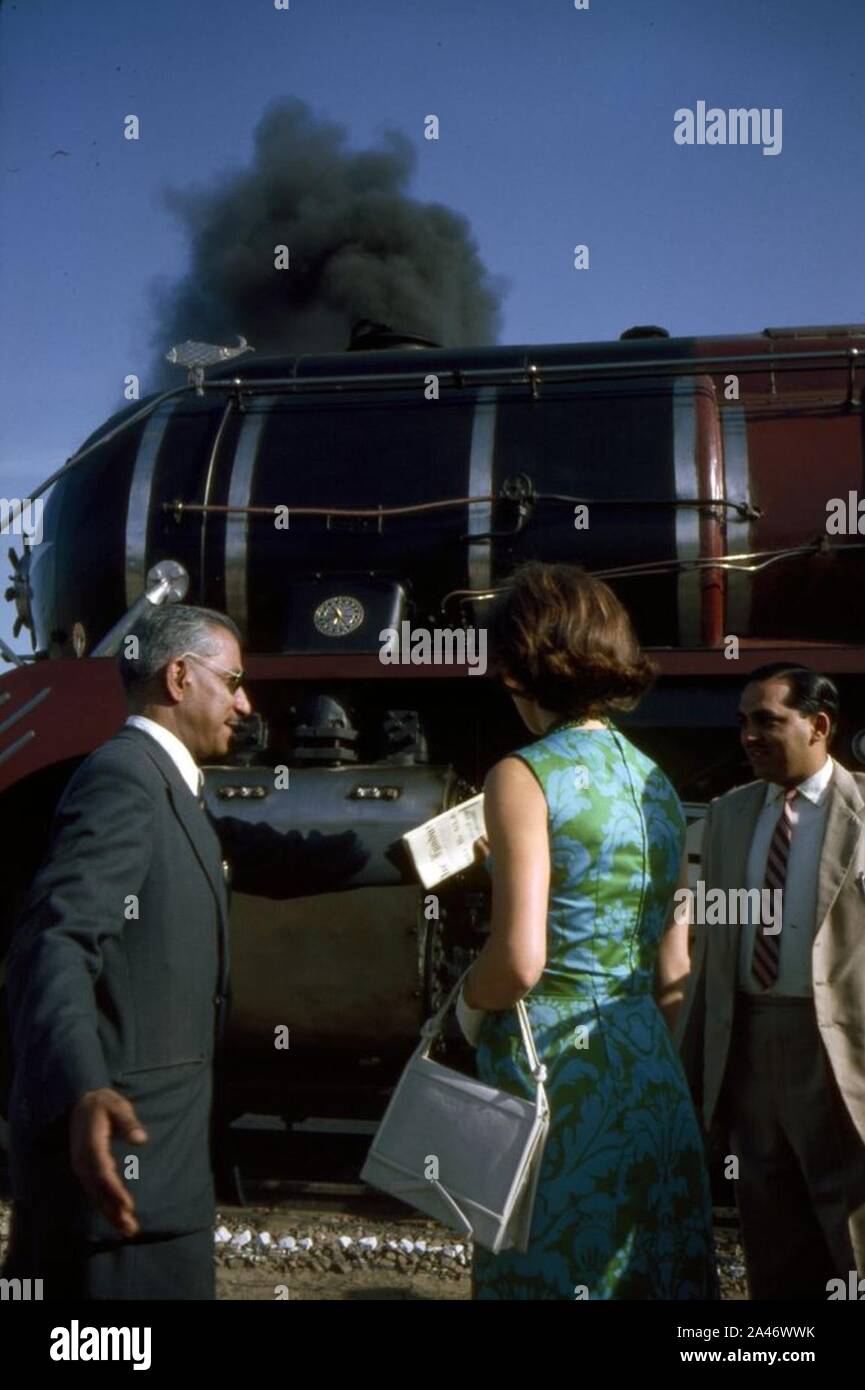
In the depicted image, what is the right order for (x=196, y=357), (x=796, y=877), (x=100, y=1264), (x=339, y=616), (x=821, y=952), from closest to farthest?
1. (x=100, y=1264)
2. (x=821, y=952)
3. (x=796, y=877)
4. (x=339, y=616)
5. (x=196, y=357)

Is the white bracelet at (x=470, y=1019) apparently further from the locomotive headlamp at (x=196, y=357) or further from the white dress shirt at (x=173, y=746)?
the locomotive headlamp at (x=196, y=357)

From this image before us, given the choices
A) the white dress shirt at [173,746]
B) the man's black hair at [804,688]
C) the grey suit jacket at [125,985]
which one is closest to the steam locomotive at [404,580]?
the man's black hair at [804,688]

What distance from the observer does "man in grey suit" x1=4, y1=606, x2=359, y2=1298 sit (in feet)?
7.16

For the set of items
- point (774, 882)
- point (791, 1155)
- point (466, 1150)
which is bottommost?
point (791, 1155)

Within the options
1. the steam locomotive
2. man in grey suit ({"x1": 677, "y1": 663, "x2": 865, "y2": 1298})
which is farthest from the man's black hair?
the steam locomotive

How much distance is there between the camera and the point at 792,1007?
3.26 m

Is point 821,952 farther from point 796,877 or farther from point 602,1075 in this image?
point 602,1075

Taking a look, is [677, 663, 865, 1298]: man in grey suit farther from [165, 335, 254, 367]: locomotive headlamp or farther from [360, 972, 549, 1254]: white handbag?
[165, 335, 254, 367]: locomotive headlamp

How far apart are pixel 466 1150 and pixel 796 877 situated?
4.52 feet

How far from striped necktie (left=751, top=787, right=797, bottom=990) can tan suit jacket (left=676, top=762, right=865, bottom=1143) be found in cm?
5

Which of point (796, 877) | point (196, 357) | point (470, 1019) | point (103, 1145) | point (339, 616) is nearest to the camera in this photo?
point (103, 1145)

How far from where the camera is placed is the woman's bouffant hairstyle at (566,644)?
2480mm

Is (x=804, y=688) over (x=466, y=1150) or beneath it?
over

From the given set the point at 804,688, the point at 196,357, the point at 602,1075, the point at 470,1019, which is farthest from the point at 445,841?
the point at 196,357
